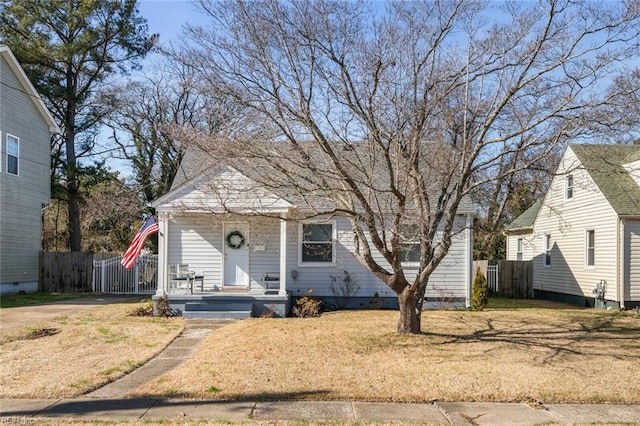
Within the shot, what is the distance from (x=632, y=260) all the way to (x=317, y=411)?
1372 cm

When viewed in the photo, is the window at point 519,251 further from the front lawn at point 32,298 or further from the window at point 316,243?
the front lawn at point 32,298

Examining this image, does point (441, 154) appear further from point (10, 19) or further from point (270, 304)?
point (10, 19)

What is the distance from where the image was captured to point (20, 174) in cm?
2073

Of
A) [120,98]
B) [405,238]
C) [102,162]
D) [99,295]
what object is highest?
[120,98]

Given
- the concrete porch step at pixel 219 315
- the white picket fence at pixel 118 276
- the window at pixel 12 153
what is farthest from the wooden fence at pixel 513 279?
the window at pixel 12 153

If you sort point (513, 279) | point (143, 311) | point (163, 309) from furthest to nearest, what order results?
point (513, 279) → point (143, 311) → point (163, 309)

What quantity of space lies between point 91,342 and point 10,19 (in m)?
19.6

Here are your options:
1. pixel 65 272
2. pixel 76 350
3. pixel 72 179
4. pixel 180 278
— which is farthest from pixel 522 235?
pixel 72 179

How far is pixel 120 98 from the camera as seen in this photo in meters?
28.9

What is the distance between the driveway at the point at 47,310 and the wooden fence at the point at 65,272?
7.95 feet

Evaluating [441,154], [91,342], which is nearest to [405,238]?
[441,154]

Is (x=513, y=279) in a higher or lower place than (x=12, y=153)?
lower

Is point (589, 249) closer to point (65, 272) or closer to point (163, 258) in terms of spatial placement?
point (163, 258)

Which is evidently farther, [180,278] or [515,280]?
[515,280]
